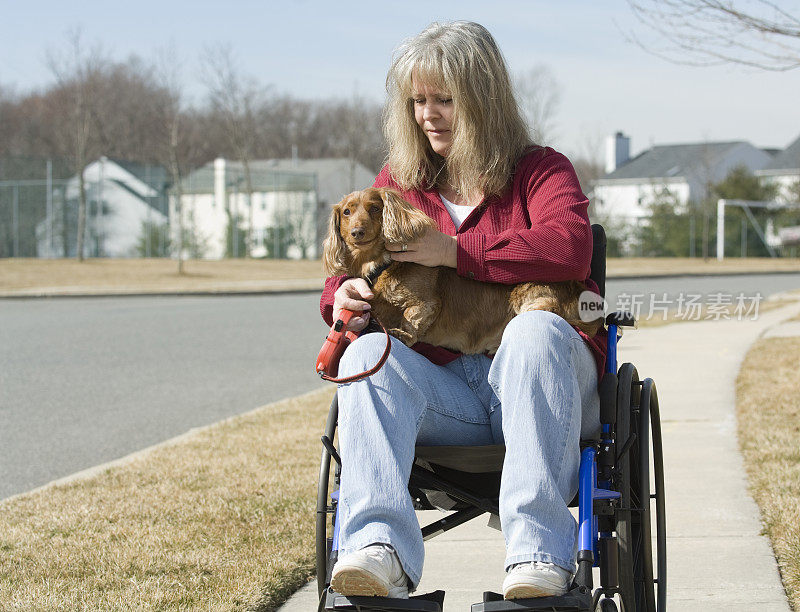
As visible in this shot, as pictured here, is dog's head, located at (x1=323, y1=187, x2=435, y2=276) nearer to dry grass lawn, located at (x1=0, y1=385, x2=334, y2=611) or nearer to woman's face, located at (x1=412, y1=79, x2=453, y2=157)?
woman's face, located at (x1=412, y1=79, x2=453, y2=157)

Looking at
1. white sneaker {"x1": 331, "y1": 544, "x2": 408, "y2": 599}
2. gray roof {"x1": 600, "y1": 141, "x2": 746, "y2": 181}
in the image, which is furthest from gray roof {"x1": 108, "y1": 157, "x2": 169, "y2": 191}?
white sneaker {"x1": 331, "y1": 544, "x2": 408, "y2": 599}

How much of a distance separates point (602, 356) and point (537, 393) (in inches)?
17.5

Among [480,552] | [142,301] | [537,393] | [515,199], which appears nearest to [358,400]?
[537,393]

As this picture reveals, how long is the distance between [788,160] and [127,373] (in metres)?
58.6

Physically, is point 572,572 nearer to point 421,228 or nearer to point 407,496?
point 407,496

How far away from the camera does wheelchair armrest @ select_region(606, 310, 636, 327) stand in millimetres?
3109

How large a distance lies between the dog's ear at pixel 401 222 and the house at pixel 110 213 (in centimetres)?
3354

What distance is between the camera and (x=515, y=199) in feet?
10.9

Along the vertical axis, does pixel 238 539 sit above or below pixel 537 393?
below

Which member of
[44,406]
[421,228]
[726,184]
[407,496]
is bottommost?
[44,406]

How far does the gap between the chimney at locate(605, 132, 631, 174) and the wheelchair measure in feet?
224

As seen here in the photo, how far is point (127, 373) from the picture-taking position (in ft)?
32.5

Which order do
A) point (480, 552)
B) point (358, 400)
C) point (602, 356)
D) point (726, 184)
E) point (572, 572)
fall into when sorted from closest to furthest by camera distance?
point (572, 572), point (358, 400), point (602, 356), point (480, 552), point (726, 184)

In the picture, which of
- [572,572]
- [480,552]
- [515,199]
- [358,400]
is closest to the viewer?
[572,572]
